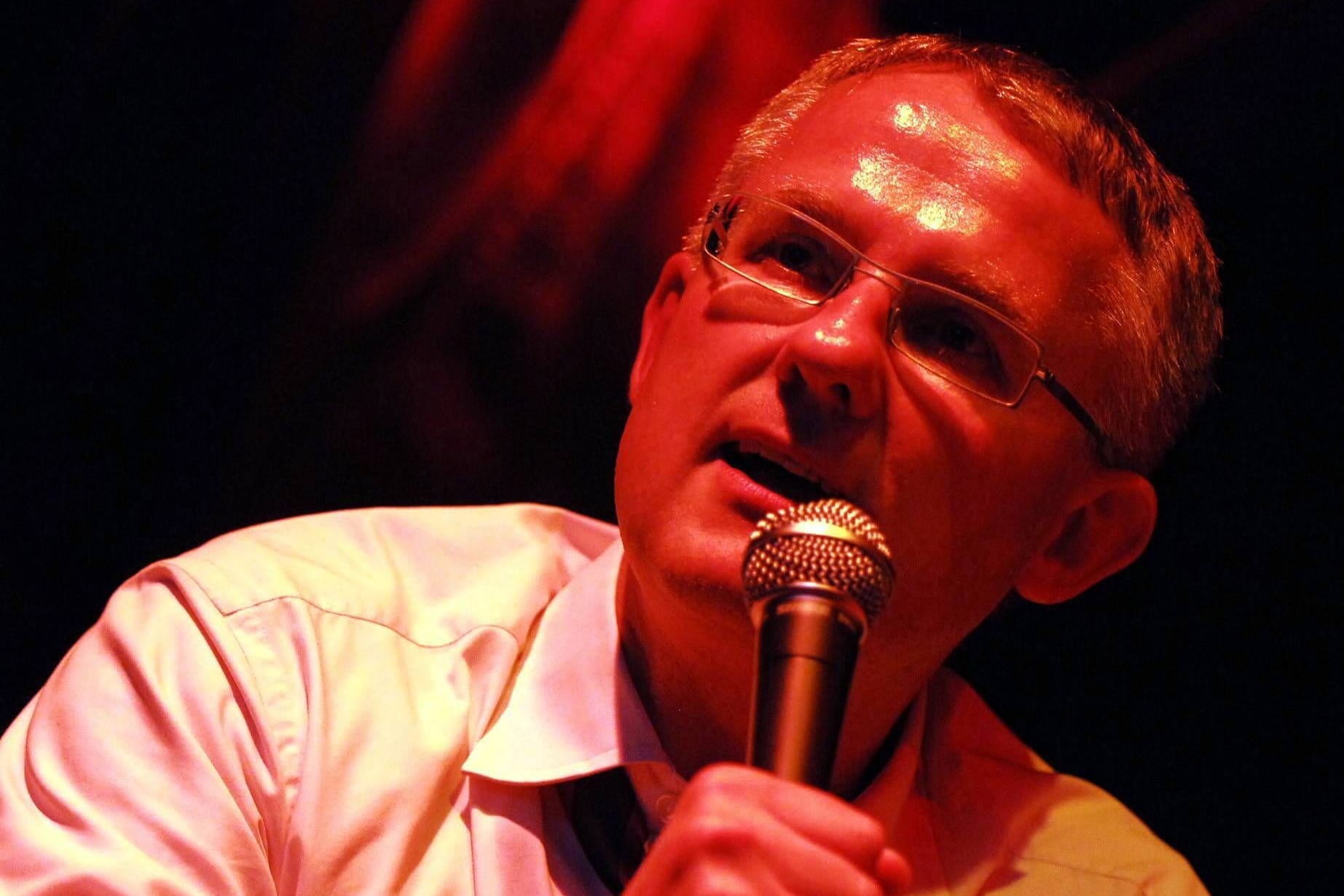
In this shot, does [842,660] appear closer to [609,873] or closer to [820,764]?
[820,764]

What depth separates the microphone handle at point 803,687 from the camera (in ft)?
3.29

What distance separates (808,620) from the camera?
1.06m

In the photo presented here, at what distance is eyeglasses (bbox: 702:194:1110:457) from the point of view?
1682 mm

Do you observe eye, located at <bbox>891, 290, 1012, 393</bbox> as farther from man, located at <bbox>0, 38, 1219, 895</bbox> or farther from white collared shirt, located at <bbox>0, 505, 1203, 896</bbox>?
white collared shirt, located at <bbox>0, 505, 1203, 896</bbox>

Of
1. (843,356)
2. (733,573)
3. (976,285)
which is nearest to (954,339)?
(976,285)

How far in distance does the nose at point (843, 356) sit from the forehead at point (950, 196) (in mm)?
110

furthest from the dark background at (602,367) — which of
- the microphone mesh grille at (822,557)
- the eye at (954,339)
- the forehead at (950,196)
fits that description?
the microphone mesh grille at (822,557)

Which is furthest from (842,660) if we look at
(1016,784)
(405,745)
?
(1016,784)

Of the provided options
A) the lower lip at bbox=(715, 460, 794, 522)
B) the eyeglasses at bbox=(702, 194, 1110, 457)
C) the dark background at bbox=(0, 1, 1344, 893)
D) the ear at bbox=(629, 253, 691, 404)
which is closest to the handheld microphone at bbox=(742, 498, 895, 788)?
the lower lip at bbox=(715, 460, 794, 522)

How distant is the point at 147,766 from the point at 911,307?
45.1 inches

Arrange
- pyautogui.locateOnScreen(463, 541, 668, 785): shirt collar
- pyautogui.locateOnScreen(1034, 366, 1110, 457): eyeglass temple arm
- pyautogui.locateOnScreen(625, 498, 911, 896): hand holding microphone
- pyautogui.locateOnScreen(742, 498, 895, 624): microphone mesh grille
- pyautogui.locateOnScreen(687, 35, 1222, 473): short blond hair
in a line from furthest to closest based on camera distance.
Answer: pyautogui.locateOnScreen(687, 35, 1222, 473): short blond hair < pyautogui.locateOnScreen(1034, 366, 1110, 457): eyeglass temple arm < pyautogui.locateOnScreen(463, 541, 668, 785): shirt collar < pyautogui.locateOnScreen(742, 498, 895, 624): microphone mesh grille < pyautogui.locateOnScreen(625, 498, 911, 896): hand holding microphone

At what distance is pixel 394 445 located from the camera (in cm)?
233

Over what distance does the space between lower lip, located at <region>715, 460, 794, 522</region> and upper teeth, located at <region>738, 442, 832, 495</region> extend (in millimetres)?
36

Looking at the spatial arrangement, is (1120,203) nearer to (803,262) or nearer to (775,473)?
(803,262)
